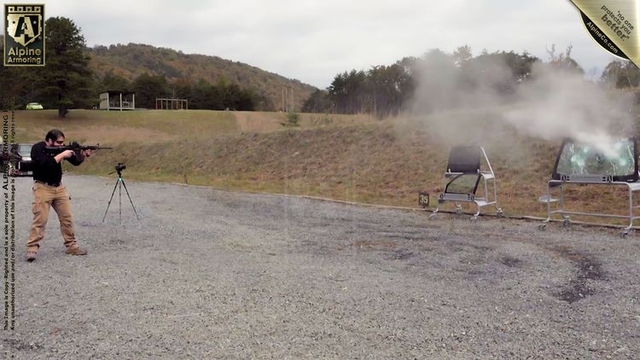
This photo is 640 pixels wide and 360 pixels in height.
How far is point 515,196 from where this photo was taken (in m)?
12.5

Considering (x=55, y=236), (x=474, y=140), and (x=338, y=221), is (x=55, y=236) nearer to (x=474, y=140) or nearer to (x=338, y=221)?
(x=338, y=221)

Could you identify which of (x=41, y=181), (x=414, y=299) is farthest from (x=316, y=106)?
(x=414, y=299)

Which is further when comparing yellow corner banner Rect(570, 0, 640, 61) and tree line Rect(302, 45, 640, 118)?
tree line Rect(302, 45, 640, 118)

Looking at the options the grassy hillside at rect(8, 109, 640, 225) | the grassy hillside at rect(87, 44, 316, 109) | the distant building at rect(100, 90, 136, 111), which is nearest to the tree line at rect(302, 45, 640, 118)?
the grassy hillside at rect(8, 109, 640, 225)

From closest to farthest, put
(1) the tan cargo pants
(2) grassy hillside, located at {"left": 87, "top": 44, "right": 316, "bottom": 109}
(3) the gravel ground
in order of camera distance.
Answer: (3) the gravel ground
(1) the tan cargo pants
(2) grassy hillside, located at {"left": 87, "top": 44, "right": 316, "bottom": 109}

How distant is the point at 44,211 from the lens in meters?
6.85

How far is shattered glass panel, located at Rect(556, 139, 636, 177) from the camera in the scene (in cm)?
901

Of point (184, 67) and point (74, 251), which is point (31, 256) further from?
point (184, 67)

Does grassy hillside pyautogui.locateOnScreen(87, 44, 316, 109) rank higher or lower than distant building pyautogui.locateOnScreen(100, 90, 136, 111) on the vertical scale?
higher

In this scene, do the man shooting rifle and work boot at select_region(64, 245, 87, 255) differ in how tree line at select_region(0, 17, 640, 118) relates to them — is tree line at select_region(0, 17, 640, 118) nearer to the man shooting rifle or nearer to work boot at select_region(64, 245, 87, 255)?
the man shooting rifle


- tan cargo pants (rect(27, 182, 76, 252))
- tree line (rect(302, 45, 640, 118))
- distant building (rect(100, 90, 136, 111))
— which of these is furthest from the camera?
distant building (rect(100, 90, 136, 111))

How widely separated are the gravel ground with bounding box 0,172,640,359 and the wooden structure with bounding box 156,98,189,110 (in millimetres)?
66528

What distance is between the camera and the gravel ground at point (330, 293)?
3887mm

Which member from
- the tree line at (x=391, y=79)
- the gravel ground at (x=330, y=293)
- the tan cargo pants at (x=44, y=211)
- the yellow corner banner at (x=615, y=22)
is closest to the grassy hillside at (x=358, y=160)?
the tree line at (x=391, y=79)
